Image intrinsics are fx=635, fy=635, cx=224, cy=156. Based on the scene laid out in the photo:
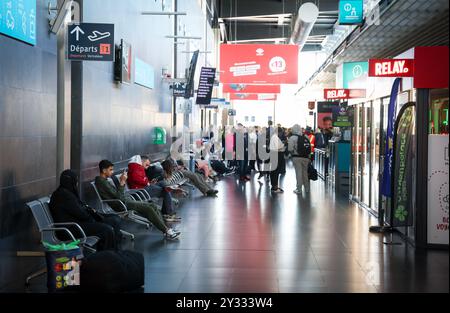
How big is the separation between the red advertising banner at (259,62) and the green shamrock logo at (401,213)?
10.2 m

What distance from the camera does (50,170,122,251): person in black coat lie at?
6.62 metres

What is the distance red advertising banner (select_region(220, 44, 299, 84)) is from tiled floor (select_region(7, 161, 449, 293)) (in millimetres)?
6968

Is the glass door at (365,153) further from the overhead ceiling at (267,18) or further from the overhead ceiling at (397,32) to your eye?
the overhead ceiling at (267,18)

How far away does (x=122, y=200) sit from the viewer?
8828mm

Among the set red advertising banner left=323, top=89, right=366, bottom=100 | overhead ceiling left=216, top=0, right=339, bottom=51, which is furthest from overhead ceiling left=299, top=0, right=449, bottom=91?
overhead ceiling left=216, top=0, right=339, bottom=51

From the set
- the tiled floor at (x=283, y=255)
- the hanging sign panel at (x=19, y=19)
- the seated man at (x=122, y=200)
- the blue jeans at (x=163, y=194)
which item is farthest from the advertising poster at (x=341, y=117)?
the hanging sign panel at (x=19, y=19)

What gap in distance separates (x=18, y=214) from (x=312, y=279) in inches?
117

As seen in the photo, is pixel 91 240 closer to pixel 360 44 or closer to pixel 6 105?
pixel 6 105

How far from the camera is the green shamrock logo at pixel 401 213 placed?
27.8 feet

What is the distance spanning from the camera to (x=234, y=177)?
20141 millimetres

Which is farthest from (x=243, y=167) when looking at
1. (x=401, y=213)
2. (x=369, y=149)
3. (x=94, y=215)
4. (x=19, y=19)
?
(x=19, y=19)

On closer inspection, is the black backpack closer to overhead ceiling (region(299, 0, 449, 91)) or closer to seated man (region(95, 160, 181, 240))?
overhead ceiling (region(299, 0, 449, 91))

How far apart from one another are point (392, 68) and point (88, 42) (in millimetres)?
3755

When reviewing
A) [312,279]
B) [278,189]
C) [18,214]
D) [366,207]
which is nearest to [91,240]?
[18,214]
